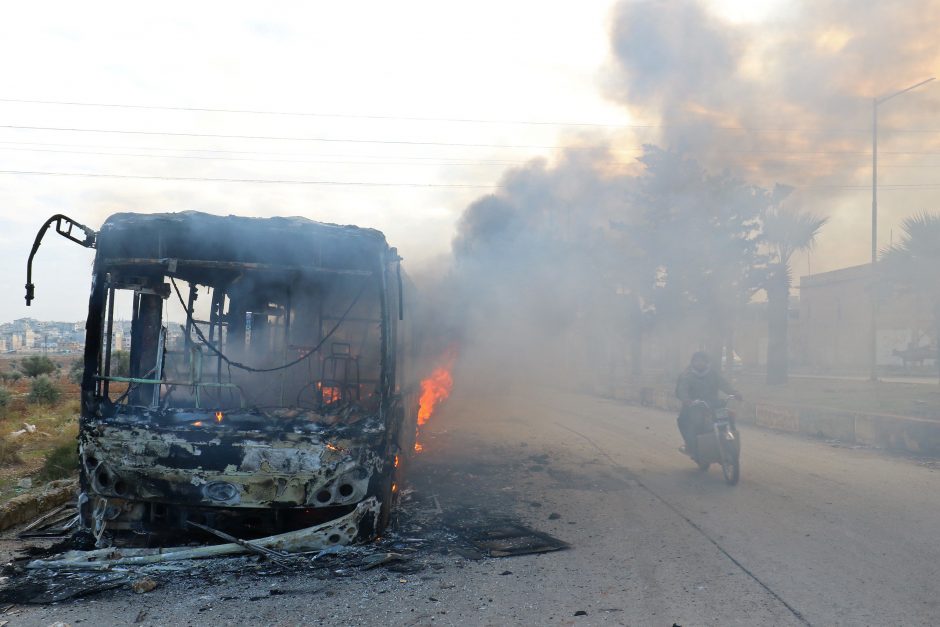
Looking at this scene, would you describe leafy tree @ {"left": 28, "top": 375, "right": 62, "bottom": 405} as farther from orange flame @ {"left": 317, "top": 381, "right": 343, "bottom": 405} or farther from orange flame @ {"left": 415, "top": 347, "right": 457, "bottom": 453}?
orange flame @ {"left": 317, "top": 381, "right": 343, "bottom": 405}

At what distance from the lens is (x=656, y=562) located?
17.7 feet

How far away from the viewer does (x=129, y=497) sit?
5.34 metres

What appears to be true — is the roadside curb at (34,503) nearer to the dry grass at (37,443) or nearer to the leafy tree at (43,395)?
the dry grass at (37,443)

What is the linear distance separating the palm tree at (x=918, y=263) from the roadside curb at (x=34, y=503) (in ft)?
67.2

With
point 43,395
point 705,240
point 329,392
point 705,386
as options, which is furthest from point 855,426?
point 43,395

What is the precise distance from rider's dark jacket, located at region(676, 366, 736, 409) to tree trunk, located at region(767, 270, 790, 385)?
16539mm

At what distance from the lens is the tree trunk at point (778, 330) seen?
955 inches

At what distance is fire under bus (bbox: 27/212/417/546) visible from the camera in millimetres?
5285

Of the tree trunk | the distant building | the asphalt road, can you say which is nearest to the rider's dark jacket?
the asphalt road

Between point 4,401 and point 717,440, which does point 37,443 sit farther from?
point 717,440

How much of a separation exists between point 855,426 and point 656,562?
8944 mm

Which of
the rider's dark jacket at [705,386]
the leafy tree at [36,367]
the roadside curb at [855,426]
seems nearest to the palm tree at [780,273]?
the roadside curb at [855,426]

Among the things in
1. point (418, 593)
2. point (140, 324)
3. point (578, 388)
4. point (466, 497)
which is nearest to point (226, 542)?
point (418, 593)

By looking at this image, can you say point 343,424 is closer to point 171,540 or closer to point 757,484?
point 171,540
